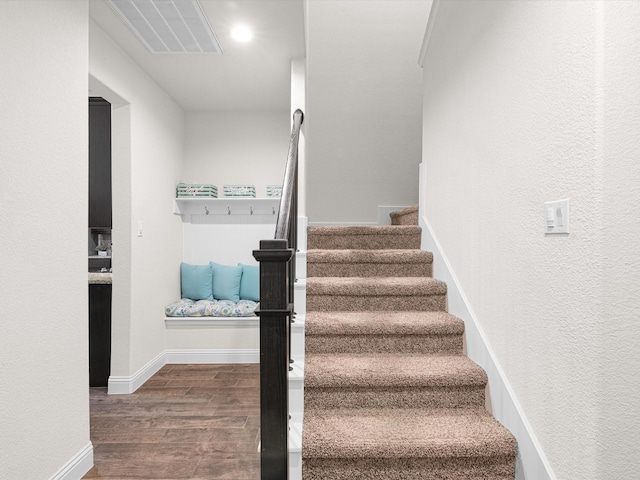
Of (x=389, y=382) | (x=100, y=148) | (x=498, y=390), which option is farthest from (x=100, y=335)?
(x=498, y=390)

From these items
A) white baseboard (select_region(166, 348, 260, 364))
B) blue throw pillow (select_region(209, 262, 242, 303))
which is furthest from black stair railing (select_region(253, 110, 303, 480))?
blue throw pillow (select_region(209, 262, 242, 303))

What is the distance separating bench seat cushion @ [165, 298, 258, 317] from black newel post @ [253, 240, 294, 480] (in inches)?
109

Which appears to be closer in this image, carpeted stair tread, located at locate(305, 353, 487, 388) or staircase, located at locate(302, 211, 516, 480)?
staircase, located at locate(302, 211, 516, 480)

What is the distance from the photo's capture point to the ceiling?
2611mm

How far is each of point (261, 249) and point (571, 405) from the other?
107 centimetres

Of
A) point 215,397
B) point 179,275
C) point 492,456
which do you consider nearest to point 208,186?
point 179,275

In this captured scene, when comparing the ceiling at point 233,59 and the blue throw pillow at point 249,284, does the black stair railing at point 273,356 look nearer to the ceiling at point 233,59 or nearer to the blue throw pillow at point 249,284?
the ceiling at point 233,59

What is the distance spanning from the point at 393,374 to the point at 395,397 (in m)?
0.11

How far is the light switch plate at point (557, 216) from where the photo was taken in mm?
1233

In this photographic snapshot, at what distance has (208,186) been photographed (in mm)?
4320

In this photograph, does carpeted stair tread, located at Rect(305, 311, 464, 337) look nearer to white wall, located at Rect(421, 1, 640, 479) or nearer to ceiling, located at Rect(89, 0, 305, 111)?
white wall, located at Rect(421, 1, 640, 479)

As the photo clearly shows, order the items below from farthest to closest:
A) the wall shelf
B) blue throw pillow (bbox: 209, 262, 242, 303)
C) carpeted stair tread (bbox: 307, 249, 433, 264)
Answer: the wall shelf, blue throw pillow (bbox: 209, 262, 242, 303), carpeted stair tread (bbox: 307, 249, 433, 264)

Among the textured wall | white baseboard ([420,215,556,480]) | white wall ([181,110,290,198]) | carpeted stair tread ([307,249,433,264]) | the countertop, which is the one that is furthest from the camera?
white wall ([181,110,290,198])

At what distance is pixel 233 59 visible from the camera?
10.9ft
